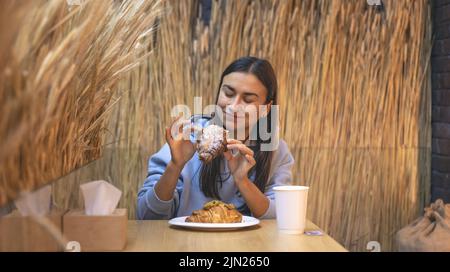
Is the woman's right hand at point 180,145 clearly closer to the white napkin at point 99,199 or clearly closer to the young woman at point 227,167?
the young woman at point 227,167

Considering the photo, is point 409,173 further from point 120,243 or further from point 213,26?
point 120,243

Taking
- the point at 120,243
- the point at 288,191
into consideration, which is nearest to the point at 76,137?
the point at 120,243

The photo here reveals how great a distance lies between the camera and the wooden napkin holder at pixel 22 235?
1.30m

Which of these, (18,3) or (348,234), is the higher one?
(18,3)

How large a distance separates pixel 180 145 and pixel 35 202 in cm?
147

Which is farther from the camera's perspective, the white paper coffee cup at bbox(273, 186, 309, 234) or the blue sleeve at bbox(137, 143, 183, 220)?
the blue sleeve at bbox(137, 143, 183, 220)

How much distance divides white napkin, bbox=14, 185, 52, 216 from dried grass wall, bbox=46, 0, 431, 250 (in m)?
2.02

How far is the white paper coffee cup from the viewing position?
2.23 meters

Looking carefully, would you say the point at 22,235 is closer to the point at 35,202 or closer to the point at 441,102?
the point at 35,202

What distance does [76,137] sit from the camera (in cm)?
220

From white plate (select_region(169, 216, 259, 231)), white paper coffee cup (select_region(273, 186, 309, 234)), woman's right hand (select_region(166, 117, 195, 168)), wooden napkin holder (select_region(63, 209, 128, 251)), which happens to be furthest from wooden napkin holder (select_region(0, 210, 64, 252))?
woman's right hand (select_region(166, 117, 195, 168))

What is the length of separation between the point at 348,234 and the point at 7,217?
2728 mm

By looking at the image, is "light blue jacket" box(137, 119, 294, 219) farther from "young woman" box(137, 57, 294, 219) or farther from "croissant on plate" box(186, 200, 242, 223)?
"croissant on plate" box(186, 200, 242, 223)

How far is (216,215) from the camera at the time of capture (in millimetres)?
2311
